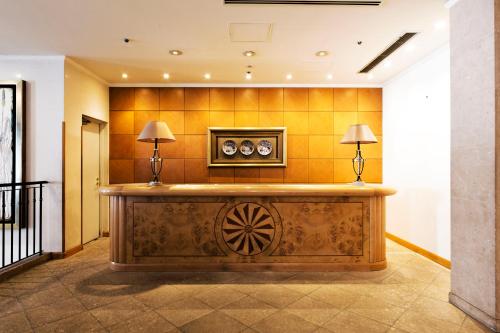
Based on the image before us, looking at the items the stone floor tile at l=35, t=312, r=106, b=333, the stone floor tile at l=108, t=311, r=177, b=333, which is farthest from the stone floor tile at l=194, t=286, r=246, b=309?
the stone floor tile at l=35, t=312, r=106, b=333

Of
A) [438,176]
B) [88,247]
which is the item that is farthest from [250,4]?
[88,247]

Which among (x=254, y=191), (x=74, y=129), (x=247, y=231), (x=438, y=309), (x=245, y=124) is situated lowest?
(x=438, y=309)

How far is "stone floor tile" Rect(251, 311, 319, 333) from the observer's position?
2.26 meters

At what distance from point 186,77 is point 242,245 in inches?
131

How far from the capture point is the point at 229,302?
2.73m

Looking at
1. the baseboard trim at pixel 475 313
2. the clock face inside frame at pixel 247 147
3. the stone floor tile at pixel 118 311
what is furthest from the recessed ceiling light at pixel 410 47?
the stone floor tile at pixel 118 311

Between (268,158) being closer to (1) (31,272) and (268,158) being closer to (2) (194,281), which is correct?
(2) (194,281)

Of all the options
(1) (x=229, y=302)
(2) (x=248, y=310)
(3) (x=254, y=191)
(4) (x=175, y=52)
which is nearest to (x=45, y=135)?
(4) (x=175, y=52)

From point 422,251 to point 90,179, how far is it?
18.7 feet

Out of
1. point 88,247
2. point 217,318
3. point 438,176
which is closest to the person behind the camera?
point 217,318

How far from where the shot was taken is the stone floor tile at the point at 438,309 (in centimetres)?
246

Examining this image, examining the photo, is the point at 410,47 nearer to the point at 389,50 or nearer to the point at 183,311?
the point at 389,50

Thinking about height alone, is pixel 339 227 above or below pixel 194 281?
above

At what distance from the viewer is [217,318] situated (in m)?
2.45
